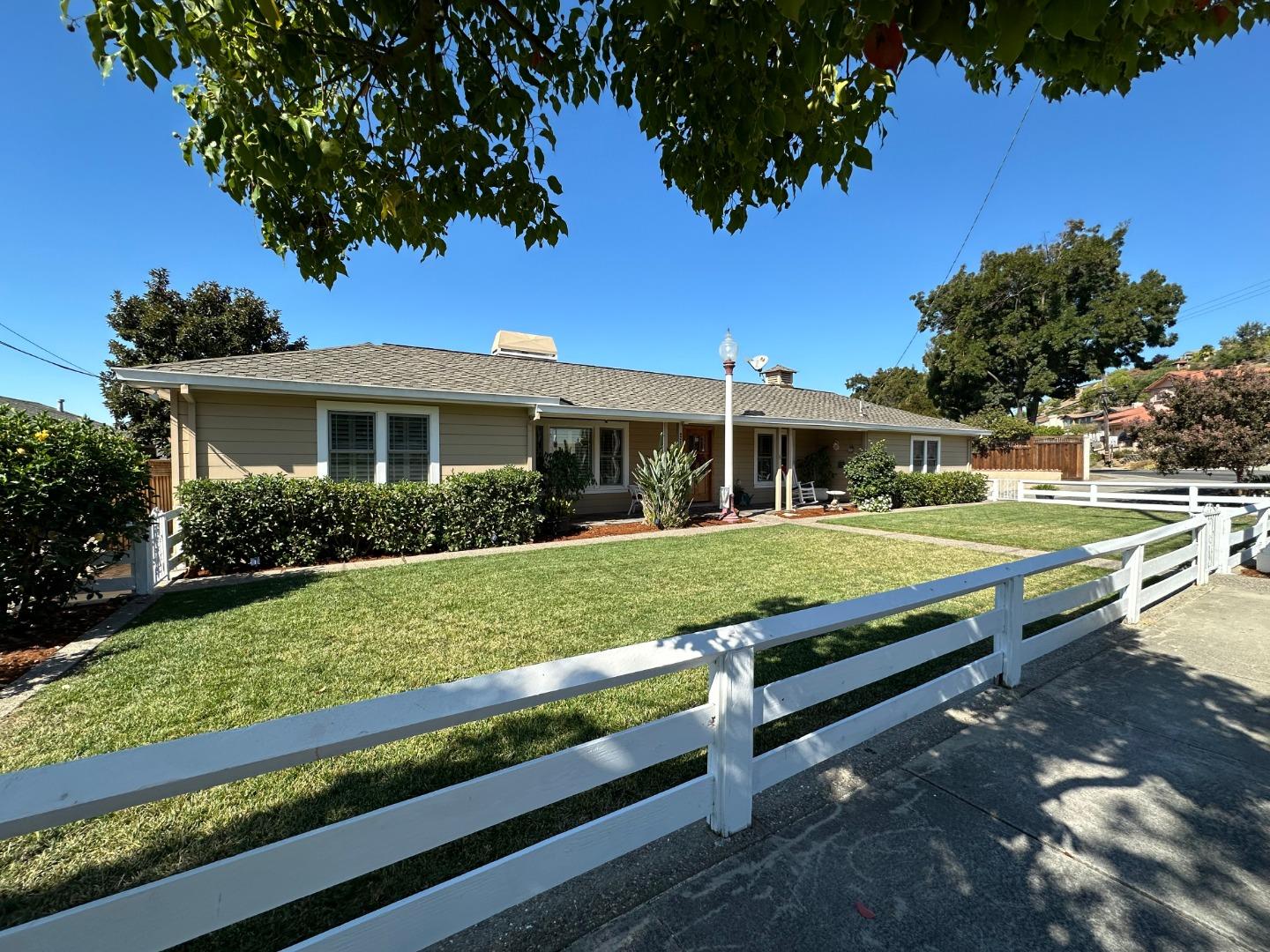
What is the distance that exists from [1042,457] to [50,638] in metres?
34.7

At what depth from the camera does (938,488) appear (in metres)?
17.3

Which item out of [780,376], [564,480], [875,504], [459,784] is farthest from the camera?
[780,376]

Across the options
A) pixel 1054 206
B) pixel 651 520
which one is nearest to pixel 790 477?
pixel 651 520

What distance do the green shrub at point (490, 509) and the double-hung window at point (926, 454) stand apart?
15.9m

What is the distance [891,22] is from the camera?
1.83 m

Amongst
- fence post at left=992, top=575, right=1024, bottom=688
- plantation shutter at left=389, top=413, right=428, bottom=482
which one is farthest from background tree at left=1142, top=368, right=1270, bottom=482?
plantation shutter at left=389, top=413, right=428, bottom=482

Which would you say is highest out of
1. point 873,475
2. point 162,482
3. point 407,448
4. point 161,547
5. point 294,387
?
point 294,387

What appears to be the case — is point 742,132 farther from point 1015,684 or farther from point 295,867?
point 1015,684

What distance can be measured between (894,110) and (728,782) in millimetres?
3174

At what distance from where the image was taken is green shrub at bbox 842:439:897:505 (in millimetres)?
15812

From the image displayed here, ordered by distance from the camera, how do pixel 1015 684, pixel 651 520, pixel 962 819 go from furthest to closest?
pixel 651 520, pixel 1015 684, pixel 962 819

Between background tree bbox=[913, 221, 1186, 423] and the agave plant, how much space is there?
34836 mm

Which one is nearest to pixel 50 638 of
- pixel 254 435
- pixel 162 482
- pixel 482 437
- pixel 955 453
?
pixel 254 435

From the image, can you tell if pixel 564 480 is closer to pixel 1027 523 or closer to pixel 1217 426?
pixel 1027 523
